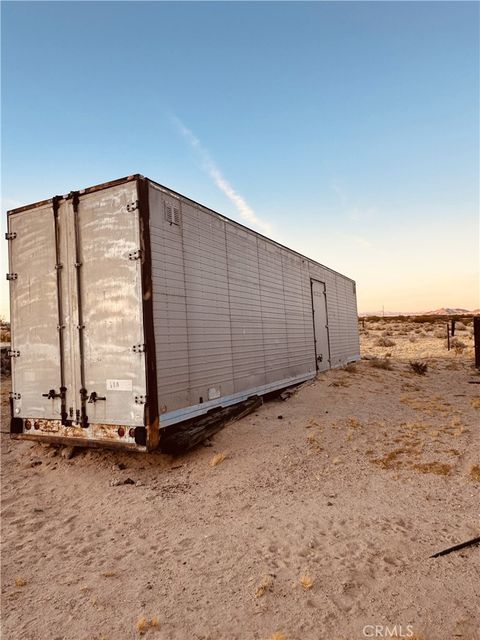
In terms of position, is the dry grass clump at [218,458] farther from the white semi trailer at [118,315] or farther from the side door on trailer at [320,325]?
the side door on trailer at [320,325]

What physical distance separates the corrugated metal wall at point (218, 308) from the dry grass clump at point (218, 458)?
0.86 meters

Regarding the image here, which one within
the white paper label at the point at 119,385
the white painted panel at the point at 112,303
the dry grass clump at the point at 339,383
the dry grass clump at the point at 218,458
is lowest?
the dry grass clump at the point at 218,458

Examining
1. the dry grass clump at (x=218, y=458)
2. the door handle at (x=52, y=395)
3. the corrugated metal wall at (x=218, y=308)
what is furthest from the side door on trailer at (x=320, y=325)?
the door handle at (x=52, y=395)

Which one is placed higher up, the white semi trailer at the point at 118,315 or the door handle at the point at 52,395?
the white semi trailer at the point at 118,315

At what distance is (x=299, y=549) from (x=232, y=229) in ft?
19.3

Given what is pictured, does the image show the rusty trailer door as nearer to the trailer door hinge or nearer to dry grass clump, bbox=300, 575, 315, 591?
the trailer door hinge

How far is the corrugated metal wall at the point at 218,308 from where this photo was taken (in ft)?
19.8

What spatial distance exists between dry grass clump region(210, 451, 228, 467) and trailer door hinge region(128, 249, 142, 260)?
2.98 m

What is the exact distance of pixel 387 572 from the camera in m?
3.33

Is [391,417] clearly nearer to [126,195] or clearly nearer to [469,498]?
[469,498]

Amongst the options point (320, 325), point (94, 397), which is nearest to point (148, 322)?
point (94, 397)

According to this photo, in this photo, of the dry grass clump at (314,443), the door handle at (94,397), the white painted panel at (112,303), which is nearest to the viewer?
the white painted panel at (112,303)

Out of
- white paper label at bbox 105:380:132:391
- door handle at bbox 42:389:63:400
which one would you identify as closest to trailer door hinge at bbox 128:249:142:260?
white paper label at bbox 105:380:132:391

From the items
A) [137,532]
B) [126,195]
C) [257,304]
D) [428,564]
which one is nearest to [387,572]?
[428,564]
